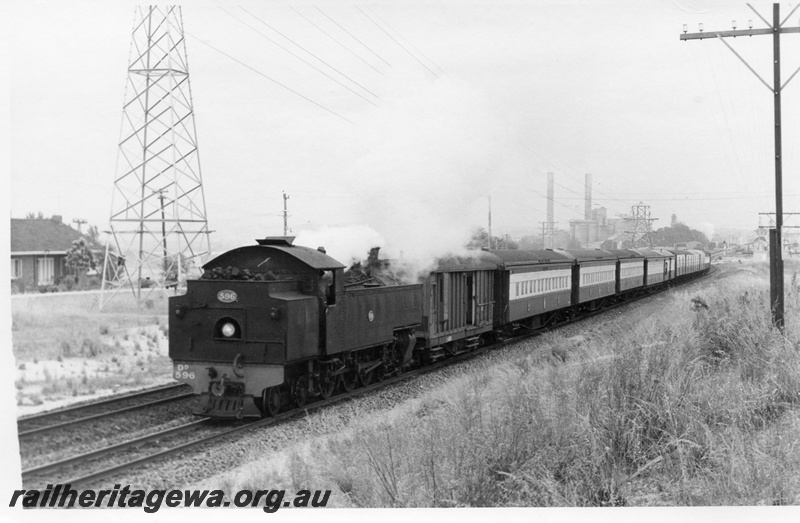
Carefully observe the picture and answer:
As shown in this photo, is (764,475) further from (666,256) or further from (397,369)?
(666,256)

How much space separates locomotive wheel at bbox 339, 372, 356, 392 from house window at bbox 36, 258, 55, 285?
185 inches

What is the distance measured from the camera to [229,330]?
901cm

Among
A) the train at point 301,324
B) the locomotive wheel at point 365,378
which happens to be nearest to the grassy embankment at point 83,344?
the train at point 301,324

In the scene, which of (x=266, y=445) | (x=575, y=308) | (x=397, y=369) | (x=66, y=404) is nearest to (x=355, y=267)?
(x=397, y=369)

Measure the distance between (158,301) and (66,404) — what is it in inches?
140

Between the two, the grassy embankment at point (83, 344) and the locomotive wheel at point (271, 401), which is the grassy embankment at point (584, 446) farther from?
the grassy embankment at point (83, 344)

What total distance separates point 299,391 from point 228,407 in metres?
1.17

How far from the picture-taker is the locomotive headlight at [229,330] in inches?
354

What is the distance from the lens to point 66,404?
29.6ft

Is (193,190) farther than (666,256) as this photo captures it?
No

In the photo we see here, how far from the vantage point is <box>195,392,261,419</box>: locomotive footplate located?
9.03 meters

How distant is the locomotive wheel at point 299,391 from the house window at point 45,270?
3670 millimetres

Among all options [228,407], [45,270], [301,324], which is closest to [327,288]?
[301,324]

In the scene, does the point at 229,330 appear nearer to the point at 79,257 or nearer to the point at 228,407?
the point at 228,407
